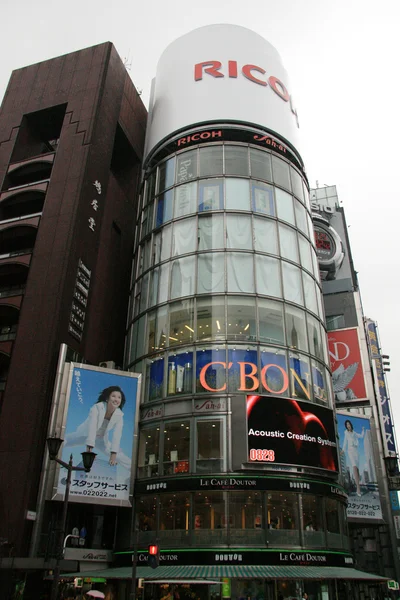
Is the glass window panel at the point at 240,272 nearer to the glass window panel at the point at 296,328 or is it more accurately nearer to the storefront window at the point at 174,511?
the glass window panel at the point at 296,328

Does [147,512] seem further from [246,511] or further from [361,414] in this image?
[361,414]

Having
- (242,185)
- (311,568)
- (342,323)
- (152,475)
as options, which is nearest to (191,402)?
(152,475)

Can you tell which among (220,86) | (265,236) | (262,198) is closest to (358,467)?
(265,236)

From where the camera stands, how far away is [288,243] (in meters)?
37.3

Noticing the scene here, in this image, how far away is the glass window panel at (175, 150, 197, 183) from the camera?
3975 cm

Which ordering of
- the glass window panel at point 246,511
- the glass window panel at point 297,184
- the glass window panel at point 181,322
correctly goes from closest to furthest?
the glass window panel at point 246,511 < the glass window panel at point 181,322 < the glass window panel at point 297,184

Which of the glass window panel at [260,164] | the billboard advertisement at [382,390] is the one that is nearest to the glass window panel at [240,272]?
the glass window panel at [260,164]

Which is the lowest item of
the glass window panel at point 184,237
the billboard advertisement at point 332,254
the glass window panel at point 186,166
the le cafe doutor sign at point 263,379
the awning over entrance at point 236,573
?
the awning over entrance at point 236,573

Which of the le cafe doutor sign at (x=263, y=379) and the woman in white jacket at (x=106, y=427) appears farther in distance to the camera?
the le cafe doutor sign at (x=263, y=379)

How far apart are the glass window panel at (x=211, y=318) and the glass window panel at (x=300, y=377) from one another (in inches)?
183

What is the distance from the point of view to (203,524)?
27.3 metres

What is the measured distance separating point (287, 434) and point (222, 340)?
6602 millimetres

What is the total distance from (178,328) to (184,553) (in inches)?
508

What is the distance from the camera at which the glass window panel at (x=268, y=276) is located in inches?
1347
